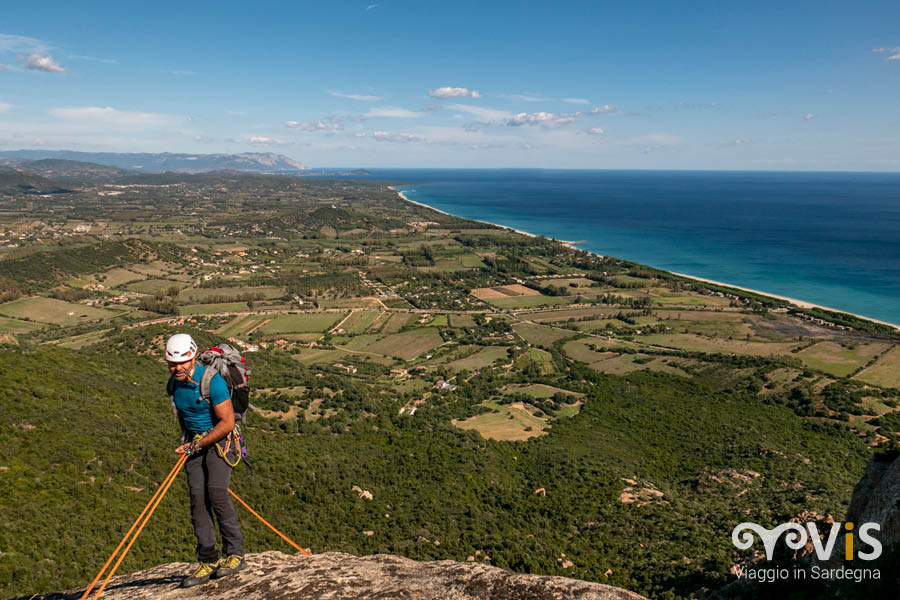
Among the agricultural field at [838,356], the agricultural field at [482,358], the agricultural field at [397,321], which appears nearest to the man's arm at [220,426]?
the agricultural field at [482,358]

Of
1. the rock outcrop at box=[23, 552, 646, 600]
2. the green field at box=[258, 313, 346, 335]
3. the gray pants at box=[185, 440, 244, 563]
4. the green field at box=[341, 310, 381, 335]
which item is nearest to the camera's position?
the gray pants at box=[185, 440, 244, 563]

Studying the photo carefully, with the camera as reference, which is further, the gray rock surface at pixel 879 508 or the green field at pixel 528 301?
the green field at pixel 528 301

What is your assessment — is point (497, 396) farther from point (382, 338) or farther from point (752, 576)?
point (752, 576)

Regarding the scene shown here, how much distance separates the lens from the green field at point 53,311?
3396 inches

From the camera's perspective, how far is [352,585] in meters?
8.38

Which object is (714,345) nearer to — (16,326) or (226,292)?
(226,292)

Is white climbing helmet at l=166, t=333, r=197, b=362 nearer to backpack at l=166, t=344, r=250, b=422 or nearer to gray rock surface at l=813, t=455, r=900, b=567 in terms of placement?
backpack at l=166, t=344, r=250, b=422

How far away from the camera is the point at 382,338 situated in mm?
84312

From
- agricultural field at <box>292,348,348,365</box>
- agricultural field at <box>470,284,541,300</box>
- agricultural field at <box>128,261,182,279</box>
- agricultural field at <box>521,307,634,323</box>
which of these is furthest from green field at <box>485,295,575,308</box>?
agricultural field at <box>128,261,182,279</box>

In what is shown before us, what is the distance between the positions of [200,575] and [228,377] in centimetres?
390

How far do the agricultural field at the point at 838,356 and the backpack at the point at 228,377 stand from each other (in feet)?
262

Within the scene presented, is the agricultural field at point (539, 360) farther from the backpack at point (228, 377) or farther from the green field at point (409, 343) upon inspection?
the backpack at point (228, 377)

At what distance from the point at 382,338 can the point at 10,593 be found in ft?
233

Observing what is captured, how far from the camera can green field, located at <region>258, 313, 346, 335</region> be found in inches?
3423
